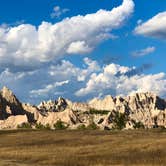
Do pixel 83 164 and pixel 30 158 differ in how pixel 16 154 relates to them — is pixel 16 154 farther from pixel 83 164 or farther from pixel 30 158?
pixel 83 164

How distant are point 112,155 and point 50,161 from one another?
819cm

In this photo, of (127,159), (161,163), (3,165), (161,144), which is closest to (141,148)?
(161,144)

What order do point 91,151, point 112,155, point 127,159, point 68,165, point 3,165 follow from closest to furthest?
point 3,165 < point 68,165 < point 127,159 < point 112,155 < point 91,151

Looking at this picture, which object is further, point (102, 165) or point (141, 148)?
point (141, 148)

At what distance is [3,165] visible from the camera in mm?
44031

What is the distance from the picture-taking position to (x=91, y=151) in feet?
206

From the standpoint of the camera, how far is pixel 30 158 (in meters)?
57.2

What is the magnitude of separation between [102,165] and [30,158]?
1401 centimetres

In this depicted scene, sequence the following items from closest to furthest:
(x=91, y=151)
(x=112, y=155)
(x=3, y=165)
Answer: (x=3, y=165) < (x=112, y=155) < (x=91, y=151)

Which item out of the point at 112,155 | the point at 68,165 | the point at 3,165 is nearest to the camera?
the point at 3,165

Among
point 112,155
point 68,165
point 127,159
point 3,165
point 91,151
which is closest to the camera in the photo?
point 3,165

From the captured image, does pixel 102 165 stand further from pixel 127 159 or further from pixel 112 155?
pixel 112 155

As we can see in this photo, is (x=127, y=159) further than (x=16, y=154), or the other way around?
(x=16, y=154)

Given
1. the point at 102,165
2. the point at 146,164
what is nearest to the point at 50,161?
the point at 102,165
